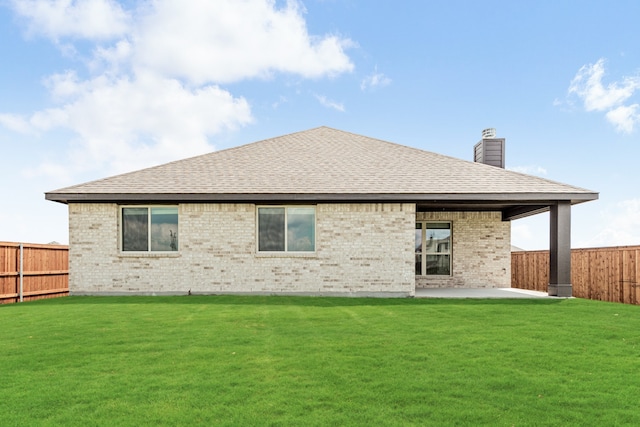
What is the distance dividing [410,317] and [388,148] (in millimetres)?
9195

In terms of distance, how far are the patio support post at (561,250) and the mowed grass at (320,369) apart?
3.40 m

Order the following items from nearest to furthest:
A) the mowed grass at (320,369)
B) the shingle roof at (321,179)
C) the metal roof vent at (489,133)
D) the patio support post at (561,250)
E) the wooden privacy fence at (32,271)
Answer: the mowed grass at (320,369), the patio support post at (561,250), the shingle roof at (321,179), the wooden privacy fence at (32,271), the metal roof vent at (489,133)

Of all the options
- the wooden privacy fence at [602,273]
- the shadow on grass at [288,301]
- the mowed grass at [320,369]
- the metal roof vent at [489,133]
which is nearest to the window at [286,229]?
the shadow on grass at [288,301]

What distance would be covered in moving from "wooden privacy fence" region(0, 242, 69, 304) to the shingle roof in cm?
230

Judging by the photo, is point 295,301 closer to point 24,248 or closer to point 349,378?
point 349,378

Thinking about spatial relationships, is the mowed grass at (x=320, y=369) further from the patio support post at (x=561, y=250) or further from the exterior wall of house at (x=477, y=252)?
the exterior wall of house at (x=477, y=252)

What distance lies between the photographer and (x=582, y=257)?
14891 millimetres

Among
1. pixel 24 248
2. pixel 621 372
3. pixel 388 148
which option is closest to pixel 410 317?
pixel 621 372

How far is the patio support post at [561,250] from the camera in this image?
1288 centimetres

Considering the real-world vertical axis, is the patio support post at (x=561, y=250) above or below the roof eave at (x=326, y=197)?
below

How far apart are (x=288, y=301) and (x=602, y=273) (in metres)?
9.86

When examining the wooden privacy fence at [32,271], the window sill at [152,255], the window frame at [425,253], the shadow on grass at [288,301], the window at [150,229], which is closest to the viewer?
the shadow on grass at [288,301]

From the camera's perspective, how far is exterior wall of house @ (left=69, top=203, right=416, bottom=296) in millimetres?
13289

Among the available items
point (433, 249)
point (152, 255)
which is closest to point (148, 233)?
point (152, 255)
